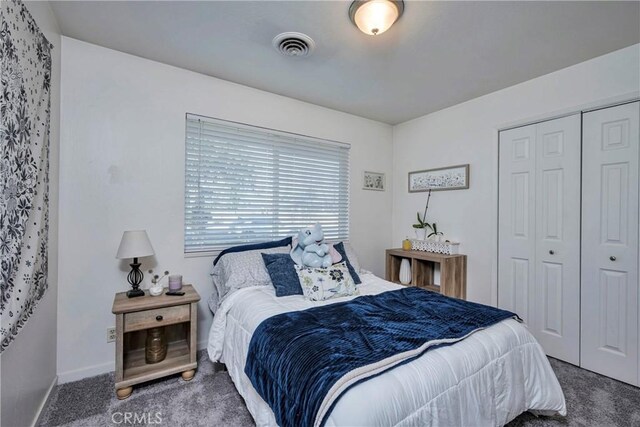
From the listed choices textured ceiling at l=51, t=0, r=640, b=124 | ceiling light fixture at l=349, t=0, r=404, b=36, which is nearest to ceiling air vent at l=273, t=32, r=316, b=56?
textured ceiling at l=51, t=0, r=640, b=124

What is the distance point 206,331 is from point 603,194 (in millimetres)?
3436

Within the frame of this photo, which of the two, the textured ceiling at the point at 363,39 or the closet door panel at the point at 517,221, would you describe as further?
the closet door panel at the point at 517,221

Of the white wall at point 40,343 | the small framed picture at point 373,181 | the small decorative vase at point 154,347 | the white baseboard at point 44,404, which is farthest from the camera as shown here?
the small framed picture at point 373,181

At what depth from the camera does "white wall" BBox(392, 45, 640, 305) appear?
2244mm

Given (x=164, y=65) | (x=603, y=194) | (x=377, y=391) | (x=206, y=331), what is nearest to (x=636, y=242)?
(x=603, y=194)

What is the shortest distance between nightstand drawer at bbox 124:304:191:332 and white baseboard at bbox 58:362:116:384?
0.58m

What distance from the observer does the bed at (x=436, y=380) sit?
108 centimetres

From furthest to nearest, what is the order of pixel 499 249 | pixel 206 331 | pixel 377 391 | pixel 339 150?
pixel 339 150
pixel 499 249
pixel 206 331
pixel 377 391

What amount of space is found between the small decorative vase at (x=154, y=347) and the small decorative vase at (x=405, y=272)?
2439mm

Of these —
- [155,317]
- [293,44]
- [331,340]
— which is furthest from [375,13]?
[155,317]

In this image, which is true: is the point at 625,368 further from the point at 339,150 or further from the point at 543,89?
the point at 339,150

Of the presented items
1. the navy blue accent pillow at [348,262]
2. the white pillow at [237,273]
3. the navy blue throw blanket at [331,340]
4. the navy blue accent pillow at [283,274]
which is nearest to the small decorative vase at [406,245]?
the navy blue accent pillow at [348,262]

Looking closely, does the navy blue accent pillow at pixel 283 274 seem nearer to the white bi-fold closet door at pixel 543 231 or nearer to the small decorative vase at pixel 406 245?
the small decorative vase at pixel 406 245

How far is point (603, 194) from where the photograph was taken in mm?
2234
